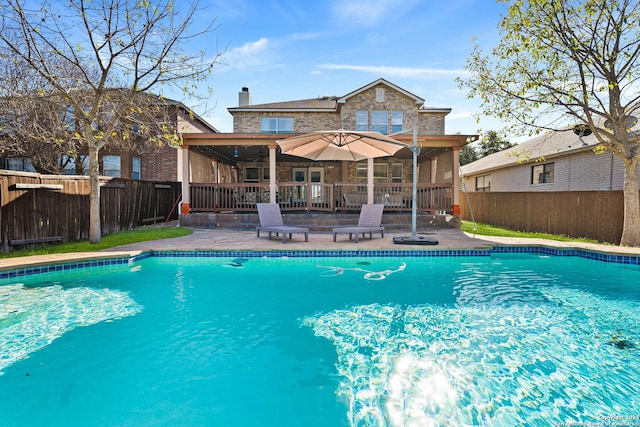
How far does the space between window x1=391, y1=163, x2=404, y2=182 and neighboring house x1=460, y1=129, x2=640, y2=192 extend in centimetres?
520

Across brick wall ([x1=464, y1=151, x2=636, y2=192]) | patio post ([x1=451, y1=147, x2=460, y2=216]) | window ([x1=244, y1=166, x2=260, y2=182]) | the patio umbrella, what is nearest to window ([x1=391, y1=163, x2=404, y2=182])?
patio post ([x1=451, y1=147, x2=460, y2=216])

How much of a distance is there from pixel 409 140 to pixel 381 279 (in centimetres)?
755

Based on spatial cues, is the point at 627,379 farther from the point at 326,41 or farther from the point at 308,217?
the point at 326,41

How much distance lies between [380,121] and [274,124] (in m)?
5.88

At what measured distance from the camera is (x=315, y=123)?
1825 cm

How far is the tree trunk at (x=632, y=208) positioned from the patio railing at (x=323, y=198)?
4990 mm

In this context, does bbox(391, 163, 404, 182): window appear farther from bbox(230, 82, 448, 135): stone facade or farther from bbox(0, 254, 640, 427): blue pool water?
Answer: bbox(0, 254, 640, 427): blue pool water

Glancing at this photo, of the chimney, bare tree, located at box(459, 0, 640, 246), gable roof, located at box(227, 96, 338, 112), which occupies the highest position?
the chimney

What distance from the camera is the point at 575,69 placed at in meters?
9.22

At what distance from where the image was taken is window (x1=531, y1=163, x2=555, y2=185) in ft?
52.0

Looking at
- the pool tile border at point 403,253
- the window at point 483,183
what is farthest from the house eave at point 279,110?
the pool tile border at point 403,253

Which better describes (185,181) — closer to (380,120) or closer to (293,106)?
(293,106)

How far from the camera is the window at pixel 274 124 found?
59.9 feet

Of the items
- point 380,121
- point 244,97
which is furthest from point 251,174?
point 380,121
